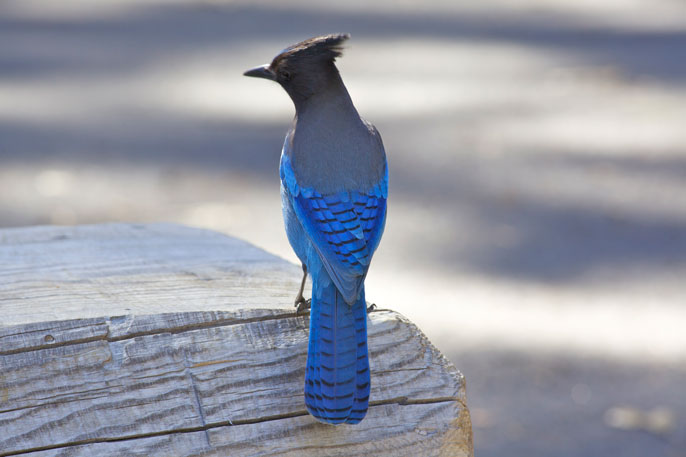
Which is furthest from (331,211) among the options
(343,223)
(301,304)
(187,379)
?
(187,379)

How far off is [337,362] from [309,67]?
0.86m

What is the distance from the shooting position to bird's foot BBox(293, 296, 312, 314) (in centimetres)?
215

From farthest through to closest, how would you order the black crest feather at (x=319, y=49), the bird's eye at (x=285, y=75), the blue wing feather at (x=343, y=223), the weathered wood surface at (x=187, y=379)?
the bird's eye at (x=285, y=75)
the black crest feather at (x=319, y=49)
the blue wing feather at (x=343, y=223)
the weathered wood surface at (x=187, y=379)

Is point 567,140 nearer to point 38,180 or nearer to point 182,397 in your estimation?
point 38,180

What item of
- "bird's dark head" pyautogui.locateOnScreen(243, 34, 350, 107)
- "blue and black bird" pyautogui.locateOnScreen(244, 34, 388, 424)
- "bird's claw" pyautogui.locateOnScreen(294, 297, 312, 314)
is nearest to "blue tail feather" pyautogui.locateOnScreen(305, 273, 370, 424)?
"blue and black bird" pyautogui.locateOnScreen(244, 34, 388, 424)

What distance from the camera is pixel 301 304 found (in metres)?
2.20

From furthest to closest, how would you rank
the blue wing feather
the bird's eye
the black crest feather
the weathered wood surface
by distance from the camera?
the bird's eye, the black crest feather, the blue wing feather, the weathered wood surface

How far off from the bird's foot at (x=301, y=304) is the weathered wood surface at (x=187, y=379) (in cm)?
4

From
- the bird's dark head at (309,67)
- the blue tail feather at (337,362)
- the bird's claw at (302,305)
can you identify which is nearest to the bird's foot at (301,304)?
the bird's claw at (302,305)

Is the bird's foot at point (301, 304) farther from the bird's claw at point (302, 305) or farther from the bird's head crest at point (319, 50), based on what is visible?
the bird's head crest at point (319, 50)

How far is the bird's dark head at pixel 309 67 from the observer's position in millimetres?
2424

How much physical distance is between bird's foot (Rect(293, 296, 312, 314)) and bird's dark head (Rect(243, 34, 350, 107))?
1.77ft

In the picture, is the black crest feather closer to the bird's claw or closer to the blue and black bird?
the blue and black bird

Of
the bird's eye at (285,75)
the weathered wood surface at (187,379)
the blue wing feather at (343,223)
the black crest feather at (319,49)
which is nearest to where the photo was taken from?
the weathered wood surface at (187,379)
